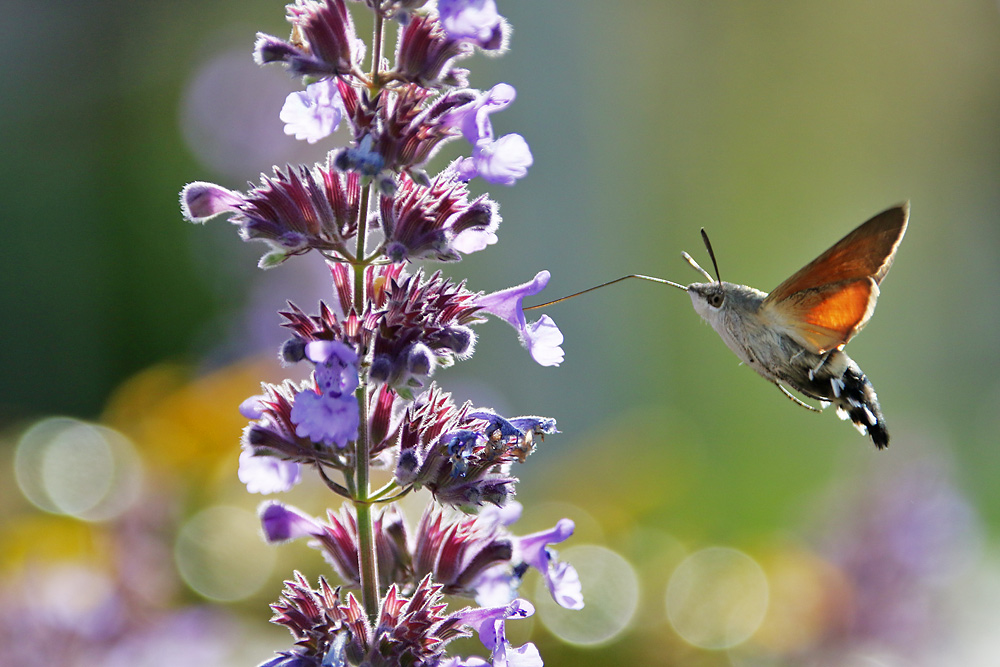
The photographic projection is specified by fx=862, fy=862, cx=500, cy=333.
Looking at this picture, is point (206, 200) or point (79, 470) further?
point (79, 470)

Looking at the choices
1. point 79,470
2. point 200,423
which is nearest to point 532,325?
point 200,423

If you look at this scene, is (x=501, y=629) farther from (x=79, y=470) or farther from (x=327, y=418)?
(x=79, y=470)

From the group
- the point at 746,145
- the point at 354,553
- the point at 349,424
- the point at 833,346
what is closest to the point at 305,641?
the point at 354,553

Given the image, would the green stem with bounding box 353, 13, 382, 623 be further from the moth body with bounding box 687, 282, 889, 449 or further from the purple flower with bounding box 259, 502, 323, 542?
the moth body with bounding box 687, 282, 889, 449

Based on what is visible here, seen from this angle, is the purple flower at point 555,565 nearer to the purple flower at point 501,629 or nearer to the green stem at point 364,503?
the purple flower at point 501,629

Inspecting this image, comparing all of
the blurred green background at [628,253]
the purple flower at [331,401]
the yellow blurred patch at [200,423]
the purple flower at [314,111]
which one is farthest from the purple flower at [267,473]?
the yellow blurred patch at [200,423]

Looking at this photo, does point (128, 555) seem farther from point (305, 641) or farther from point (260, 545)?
point (305, 641)
